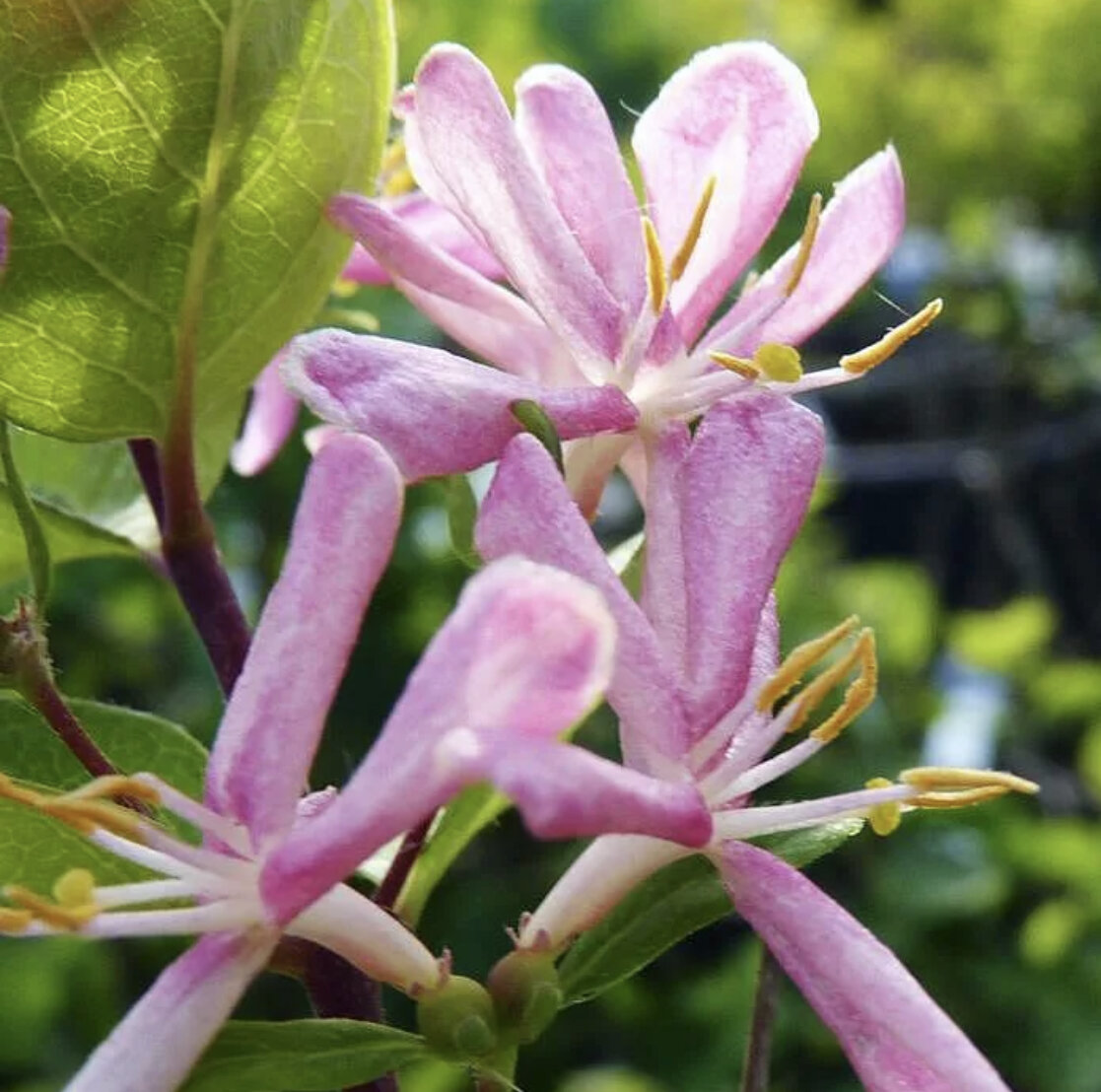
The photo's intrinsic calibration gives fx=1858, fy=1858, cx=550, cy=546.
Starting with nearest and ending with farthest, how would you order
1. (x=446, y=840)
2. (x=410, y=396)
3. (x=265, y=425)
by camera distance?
(x=410, y=396) → (x=446, y=840) → (x=265, y=425)

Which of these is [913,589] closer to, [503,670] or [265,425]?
[265,425]

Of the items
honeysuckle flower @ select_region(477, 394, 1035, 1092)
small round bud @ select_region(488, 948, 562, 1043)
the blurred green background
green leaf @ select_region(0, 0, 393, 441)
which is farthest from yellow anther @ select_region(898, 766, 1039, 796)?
the blurred green background

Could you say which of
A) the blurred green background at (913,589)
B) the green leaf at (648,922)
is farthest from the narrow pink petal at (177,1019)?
the blurred green background at (913,589)

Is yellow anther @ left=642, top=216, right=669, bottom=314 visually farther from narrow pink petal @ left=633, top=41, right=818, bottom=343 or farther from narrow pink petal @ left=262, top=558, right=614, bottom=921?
narrow pink petal @ left=262, top=558, right=614, bottom=921

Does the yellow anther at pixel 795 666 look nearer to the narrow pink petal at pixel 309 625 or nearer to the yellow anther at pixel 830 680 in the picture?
the yellow anther at pixel 830 680

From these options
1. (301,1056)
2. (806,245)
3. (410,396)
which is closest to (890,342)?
(806,245)

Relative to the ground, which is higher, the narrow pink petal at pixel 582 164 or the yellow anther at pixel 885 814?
the narrow pink petal at pixel 582 164
